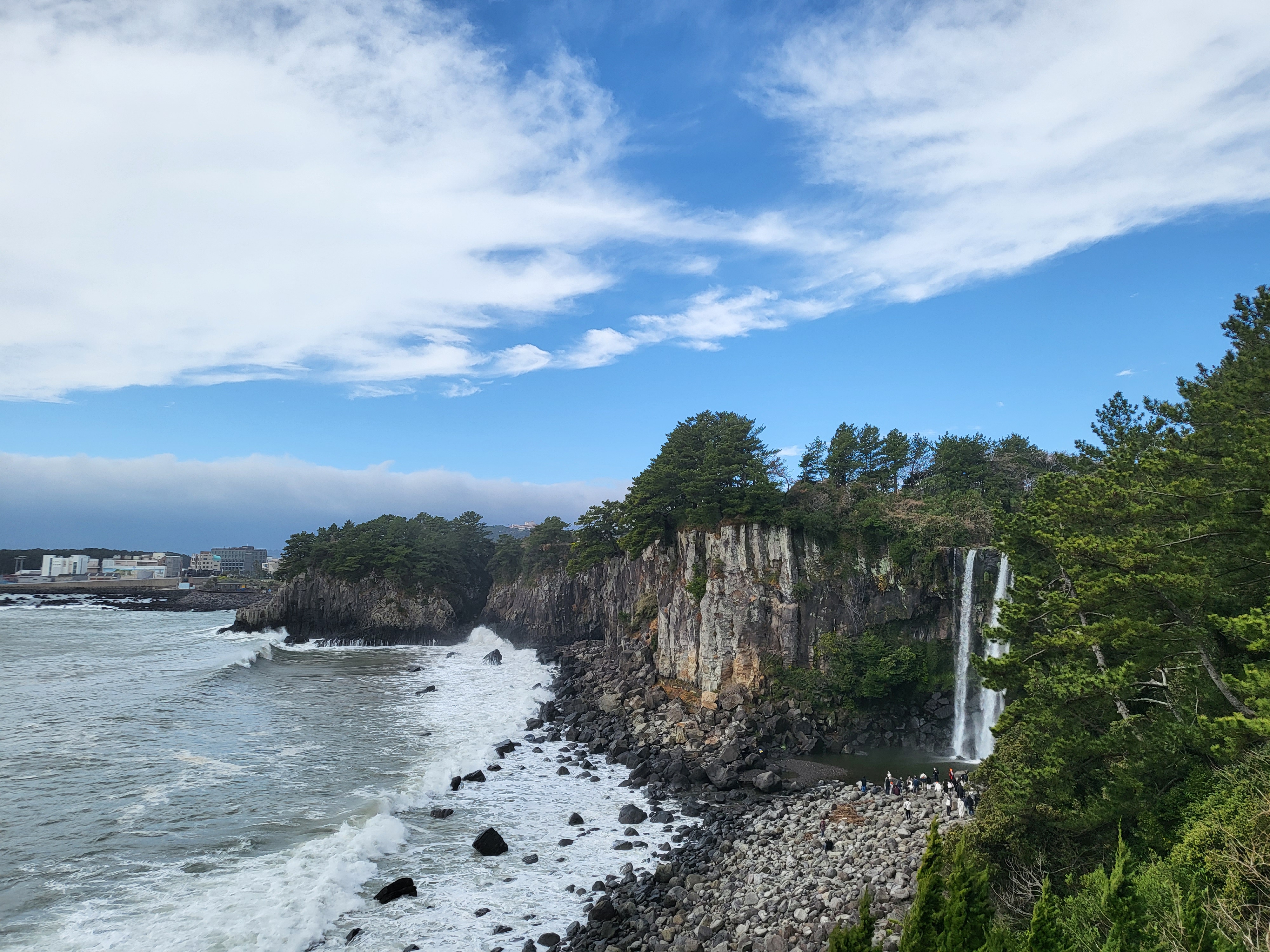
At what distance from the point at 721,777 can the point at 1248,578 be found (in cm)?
1998

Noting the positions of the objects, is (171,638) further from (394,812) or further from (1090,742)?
(1090,742)

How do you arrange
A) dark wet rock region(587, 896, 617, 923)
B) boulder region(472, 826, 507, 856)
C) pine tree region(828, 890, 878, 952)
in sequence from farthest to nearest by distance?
boulder region(472, 826, 507, 856), dark wet rock region(587, 896, 617, 923), pine tree region(828, 890, 878, 952)

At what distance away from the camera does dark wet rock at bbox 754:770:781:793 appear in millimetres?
27125

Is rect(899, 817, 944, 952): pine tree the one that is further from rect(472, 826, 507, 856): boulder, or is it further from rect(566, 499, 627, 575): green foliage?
rect(566, 499, 627, 575): green foliage

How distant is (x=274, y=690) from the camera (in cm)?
4488

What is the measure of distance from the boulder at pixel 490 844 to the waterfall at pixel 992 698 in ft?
72.5

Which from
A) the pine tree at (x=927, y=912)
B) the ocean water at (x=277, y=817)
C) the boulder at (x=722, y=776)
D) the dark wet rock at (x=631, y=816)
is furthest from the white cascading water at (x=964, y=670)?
the pine tree at (x=927, y=912)

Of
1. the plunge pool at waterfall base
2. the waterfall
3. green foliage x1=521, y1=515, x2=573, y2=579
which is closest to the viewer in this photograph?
the plunge pool at waterfall base

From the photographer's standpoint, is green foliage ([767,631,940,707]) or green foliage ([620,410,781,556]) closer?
green foliage ([767,631,940,707])

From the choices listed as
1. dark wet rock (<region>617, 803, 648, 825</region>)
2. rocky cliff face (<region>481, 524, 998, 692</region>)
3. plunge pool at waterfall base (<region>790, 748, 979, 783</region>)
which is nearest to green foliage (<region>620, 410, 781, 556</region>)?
rocky cliff face (<region>481, 524, 998, 692</region>)

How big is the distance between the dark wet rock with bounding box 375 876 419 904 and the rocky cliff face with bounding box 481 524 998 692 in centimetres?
2143

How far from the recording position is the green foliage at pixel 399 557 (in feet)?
243

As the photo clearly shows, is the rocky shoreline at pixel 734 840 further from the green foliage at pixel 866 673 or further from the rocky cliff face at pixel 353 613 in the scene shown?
the rocky cliff face at pixel 353 613

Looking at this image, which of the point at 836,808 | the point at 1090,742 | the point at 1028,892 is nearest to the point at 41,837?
the point at 836,808
